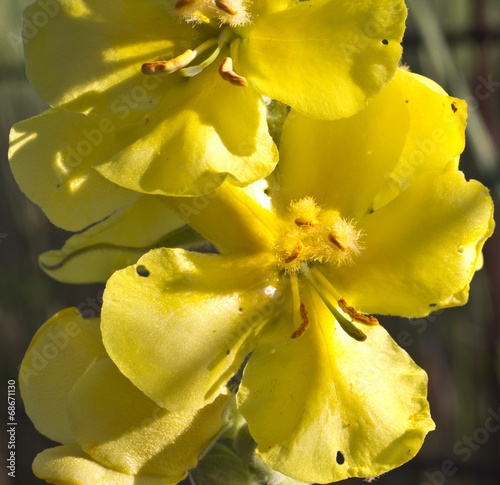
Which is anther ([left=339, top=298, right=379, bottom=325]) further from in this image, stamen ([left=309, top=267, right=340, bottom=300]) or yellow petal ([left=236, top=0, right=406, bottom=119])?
yellow petal ([left=236, top=0, right=406, bottom=119])

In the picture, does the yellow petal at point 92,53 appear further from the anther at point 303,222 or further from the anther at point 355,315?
the anther at point 355,315

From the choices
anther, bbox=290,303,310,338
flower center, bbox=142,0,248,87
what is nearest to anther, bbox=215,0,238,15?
flower center, bbox=142,0,248,87

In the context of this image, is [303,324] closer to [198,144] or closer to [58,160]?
Result: [198,144]

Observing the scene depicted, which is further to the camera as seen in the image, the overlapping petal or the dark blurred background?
the dark blurred background

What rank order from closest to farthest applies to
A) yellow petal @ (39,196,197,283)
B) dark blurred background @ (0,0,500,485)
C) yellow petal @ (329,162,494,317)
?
yellow petal @ (329,162,494,317) < yellow petal @ (39,196,197,283) < dark blurred background @ (0,0,500,485)

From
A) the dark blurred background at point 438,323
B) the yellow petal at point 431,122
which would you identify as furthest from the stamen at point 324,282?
the dark blurred background at point 438,323

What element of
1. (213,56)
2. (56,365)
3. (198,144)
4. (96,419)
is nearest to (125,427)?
(96,419)

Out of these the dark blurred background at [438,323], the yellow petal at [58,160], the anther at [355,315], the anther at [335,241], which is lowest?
the dark blurred background at [438,323]
